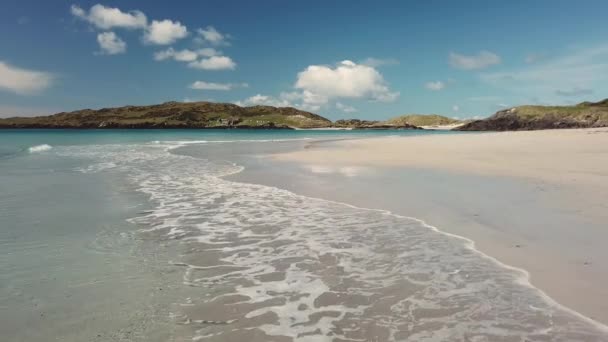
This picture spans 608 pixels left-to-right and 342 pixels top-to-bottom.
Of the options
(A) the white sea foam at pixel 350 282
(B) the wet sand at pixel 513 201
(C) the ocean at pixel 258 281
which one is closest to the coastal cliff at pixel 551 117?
(B) the wet sand at pixel 513 201

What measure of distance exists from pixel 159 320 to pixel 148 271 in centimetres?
181

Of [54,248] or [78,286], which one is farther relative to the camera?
[54,248]

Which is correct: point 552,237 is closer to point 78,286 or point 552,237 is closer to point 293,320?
point 293,320

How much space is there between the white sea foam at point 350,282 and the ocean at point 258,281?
0.07 feet

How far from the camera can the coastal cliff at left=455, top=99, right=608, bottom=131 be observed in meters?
84.9

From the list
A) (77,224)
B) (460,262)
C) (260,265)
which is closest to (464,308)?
(460,262)

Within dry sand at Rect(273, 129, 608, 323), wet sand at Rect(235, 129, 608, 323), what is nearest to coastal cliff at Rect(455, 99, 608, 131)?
wet sand at Rect(235, 129, 608, 323)

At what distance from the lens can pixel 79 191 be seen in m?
14.0

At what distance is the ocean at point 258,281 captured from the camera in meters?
4.36

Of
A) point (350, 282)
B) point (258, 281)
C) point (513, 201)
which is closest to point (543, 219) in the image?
point (513, 201)

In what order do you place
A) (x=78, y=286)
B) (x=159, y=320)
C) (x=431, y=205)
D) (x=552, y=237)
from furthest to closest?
(x=431, y=205) < (x=552, y=237) < (x=78, y=286) < (x=159, y=320)

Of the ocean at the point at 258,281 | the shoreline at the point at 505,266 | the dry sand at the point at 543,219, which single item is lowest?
the ocean at the point at 258,281

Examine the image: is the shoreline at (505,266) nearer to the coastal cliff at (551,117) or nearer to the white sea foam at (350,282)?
the white sea foam at (350,282)

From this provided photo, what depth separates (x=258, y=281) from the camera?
590 centimetres
